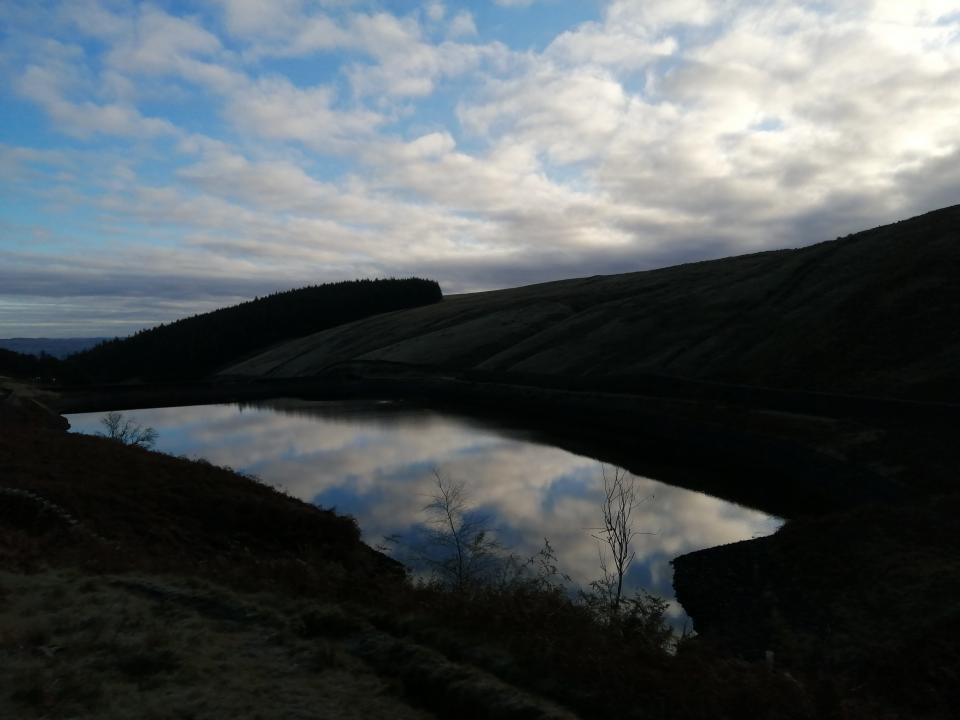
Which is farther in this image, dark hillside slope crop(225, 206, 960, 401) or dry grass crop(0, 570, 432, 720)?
dark hillside slope crop(225, 206, 960, 401)

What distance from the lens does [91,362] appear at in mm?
177375

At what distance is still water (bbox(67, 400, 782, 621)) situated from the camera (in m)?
29.0

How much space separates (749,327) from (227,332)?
143689 mm

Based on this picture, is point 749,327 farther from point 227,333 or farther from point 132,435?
point 227,333

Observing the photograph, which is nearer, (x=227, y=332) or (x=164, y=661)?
(x=164, y=661)

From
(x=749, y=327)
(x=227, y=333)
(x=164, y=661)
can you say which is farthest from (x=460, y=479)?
(x=227, y=333)

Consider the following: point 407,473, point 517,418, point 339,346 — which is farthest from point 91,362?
point 407,473

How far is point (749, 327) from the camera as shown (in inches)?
2975

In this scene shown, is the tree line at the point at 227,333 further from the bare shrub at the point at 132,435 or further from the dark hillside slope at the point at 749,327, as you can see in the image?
the bare shrub at the point at 132,435

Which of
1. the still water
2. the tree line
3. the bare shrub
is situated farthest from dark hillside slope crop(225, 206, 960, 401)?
the tree line

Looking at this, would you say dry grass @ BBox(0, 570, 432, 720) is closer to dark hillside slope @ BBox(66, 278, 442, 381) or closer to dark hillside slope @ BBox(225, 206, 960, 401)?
dark hillside slope @ BBox(225, 206, 960, 401)

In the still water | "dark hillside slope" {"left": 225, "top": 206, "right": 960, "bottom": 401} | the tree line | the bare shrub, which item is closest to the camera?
the still water

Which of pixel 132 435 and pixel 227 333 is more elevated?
pixel 227 333

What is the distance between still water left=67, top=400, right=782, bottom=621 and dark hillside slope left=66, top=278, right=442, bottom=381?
99467 millimetres
